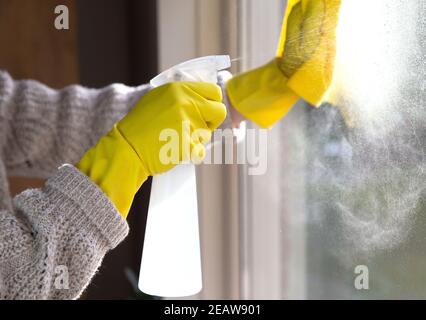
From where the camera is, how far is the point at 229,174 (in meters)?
0.66

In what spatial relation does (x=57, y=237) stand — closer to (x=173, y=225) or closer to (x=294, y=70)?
(x=173, y=225)

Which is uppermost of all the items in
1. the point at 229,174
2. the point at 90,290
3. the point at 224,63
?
the point at 224,63

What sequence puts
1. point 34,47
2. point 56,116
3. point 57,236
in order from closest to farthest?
point 57,236, point 56,116, point 34,47

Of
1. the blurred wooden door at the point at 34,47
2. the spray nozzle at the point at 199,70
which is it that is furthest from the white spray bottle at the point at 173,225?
the blurred wooden door at the point at 34,47

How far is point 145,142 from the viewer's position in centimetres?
48

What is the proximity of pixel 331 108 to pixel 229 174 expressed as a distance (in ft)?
0.58

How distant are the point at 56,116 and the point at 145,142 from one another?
0.27 metres

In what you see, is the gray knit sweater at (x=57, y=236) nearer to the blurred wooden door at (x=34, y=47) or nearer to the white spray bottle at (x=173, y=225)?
the white spray bottle at (x=173, y=225)

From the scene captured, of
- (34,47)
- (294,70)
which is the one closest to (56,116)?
(34,47)

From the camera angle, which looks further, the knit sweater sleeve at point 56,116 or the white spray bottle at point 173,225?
the knit sweater sleeve at point 56,116

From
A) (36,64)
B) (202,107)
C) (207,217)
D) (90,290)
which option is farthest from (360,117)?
(36,64)

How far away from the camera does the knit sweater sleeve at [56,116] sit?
0.69 meters

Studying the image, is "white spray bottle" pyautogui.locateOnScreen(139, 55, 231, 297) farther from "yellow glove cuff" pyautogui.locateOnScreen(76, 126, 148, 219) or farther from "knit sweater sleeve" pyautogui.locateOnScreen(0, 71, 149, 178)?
"knit sweater sleeve" pyautogui.locateOnScreen(0, 71, 149, 178)

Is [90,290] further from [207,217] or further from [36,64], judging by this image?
[36,64]
